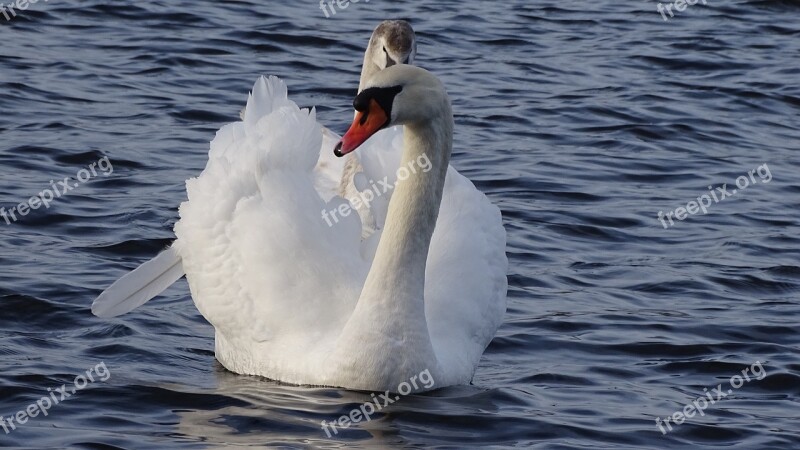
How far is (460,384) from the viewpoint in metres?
7.64

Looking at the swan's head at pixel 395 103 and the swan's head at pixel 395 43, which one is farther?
the swan's head at pixel 395 43

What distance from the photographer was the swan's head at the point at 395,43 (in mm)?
9453

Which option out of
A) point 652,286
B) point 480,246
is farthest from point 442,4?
point 480,246

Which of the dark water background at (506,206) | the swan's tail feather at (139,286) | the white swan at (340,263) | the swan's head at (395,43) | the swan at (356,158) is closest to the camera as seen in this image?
the dark water background at (506,206)

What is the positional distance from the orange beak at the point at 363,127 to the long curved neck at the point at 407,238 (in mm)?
426

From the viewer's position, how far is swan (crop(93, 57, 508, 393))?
23.9 feet

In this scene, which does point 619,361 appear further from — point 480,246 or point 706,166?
point 706,166

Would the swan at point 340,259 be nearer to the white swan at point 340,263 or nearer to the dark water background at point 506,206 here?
the white swan at point 340,263

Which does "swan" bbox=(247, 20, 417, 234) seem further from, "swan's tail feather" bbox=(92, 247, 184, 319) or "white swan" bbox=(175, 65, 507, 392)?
"swan's tail feather" bbox=(92, 247, 184, 319)

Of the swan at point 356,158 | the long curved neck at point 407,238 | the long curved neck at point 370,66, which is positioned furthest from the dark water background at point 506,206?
the long curved neck at point 370,66

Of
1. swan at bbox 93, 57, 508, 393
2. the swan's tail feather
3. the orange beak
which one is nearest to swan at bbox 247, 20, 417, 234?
swan at bbox 93, 57, 508, 393

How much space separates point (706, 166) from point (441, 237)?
497 cm

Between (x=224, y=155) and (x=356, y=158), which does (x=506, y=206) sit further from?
(x=224, y=155)

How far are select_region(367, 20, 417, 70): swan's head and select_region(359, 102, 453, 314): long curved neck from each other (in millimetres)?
2188
